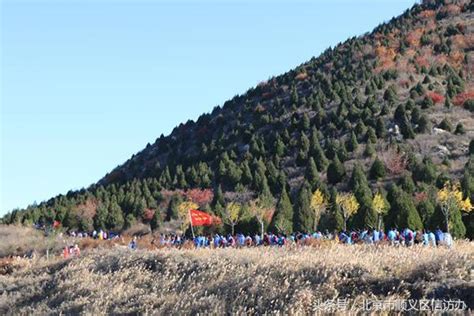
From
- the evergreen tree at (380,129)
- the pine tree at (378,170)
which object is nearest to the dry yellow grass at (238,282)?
the pine tree at (378,170)

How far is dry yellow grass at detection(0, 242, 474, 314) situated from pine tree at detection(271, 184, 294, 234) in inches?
914

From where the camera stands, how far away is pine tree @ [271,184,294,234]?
36.4m

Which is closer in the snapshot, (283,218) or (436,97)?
(283,218)

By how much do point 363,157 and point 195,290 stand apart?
44.1 metres

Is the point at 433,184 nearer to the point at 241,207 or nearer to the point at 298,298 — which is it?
the point at 241,207

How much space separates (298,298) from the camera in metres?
8.30

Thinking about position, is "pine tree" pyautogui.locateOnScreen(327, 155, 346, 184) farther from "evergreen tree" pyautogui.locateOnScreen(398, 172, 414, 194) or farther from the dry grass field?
the dry grass field

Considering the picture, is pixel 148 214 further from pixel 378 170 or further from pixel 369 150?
pixel 369 150

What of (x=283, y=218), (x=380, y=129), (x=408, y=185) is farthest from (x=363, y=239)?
(x=380, y=129)

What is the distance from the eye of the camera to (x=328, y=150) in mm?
54438

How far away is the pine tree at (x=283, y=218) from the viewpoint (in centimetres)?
3641

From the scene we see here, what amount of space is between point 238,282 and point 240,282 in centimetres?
5

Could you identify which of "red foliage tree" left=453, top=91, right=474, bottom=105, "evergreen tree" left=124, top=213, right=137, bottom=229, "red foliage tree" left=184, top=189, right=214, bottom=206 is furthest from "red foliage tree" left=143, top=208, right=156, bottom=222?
"red foliage tree" left=453, top=91, right=474, bottom=105

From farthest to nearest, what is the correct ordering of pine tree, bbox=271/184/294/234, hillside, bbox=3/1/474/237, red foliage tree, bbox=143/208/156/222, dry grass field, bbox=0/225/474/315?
red foliage tree, bbox=143/208/156/222
hillside, bbox=3/1/474/237
pine tree, bbox=271/184/294/234
dry grass field, bbox=0/225/474/315
